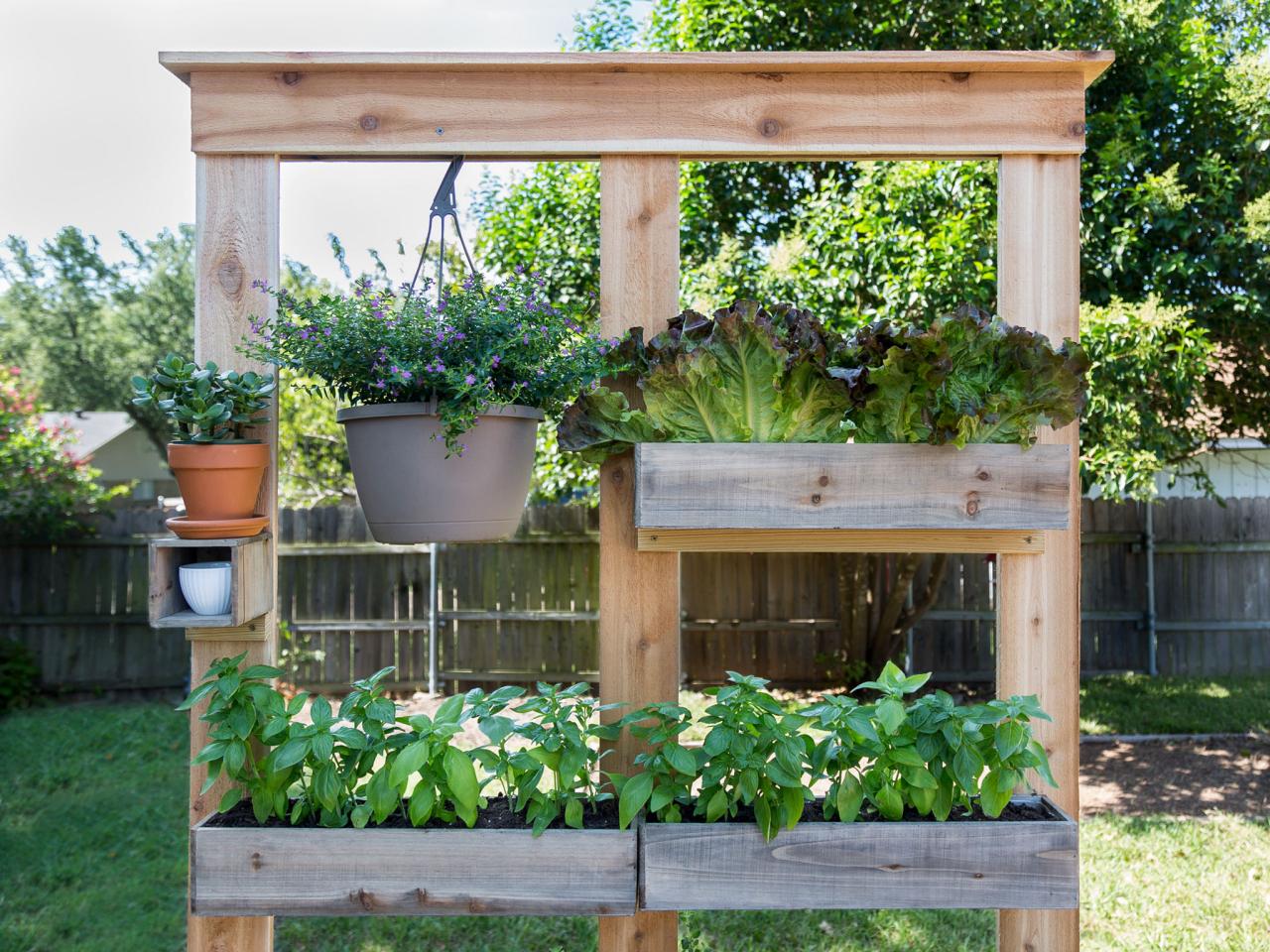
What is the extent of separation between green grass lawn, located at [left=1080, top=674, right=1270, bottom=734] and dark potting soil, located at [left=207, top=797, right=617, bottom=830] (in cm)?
470

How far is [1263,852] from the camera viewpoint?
372 cm

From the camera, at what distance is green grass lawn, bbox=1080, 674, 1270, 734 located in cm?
558

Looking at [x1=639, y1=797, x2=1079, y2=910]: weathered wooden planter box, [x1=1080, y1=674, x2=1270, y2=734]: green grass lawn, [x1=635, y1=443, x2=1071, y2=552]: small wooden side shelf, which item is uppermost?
[x1=635, y1=443, x2=1071, y2=552]: small wooden side shelf

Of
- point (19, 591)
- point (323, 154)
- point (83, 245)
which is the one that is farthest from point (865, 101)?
point (83, 245)

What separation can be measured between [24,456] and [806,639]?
5.51 metres

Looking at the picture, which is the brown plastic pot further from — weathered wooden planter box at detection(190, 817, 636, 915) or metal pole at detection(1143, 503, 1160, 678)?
metal pole at detection(1143, 503, 1160, 678)

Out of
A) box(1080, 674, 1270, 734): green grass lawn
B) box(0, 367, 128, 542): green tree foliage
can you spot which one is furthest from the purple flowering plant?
box(0, 367, 128, 542): green tree foliage

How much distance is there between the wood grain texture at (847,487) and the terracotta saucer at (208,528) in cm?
75

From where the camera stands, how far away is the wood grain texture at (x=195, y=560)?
5.37ft

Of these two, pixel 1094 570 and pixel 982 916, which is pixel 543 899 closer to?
pixel 982 916

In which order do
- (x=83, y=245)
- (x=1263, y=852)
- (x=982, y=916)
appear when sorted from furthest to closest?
(x=83, y=245)
(x=1263, y=852)
(x=982, y=916)

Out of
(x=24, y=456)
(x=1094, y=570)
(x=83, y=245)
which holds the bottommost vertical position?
(x=1094, y=570)

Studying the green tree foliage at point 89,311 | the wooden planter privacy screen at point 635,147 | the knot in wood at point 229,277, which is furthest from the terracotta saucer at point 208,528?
the green tree foliage at point 89,311

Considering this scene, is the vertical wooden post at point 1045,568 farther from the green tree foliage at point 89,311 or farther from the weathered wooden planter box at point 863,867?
the green tree foliage at point 89,311
